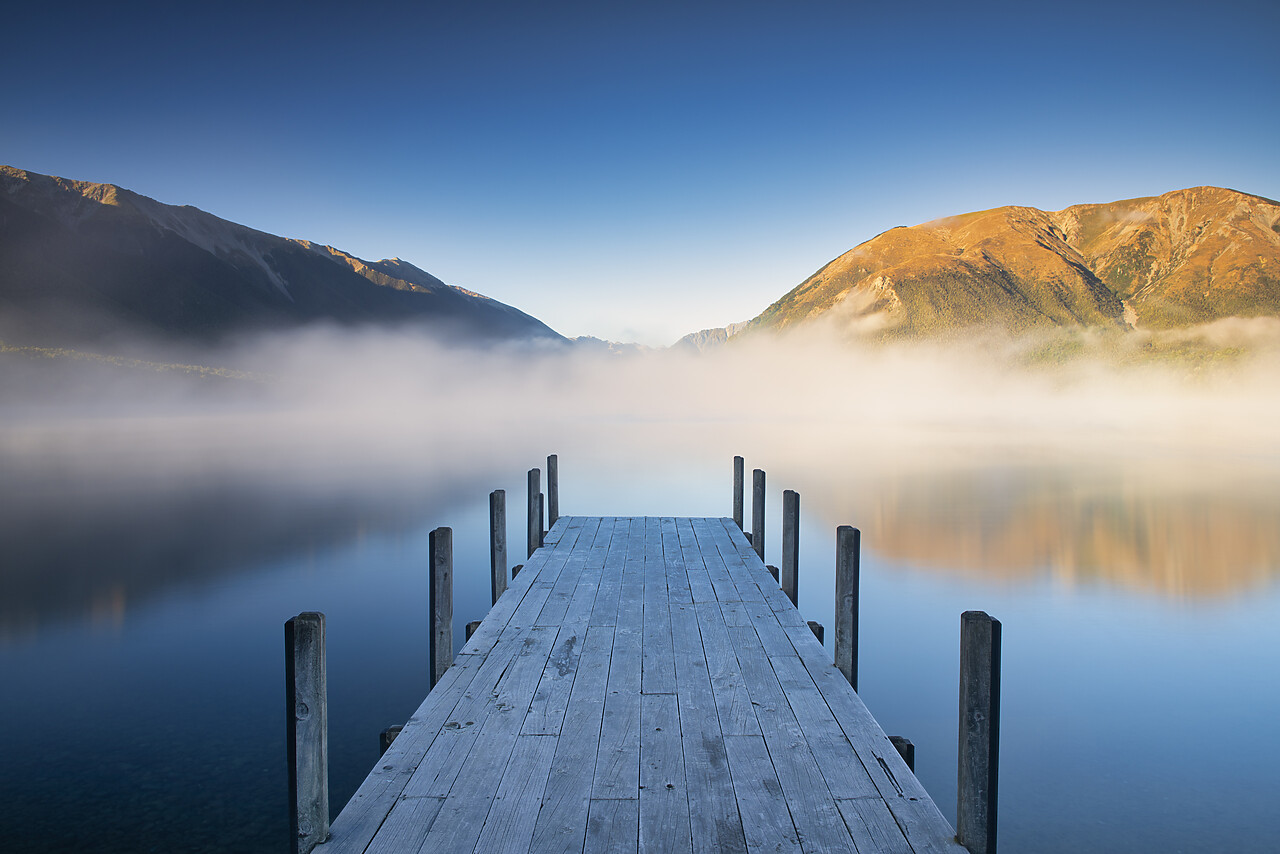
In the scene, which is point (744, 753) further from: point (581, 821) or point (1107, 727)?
point (1107, 727)

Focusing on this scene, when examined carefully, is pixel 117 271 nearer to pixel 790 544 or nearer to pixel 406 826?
pixel 790 544

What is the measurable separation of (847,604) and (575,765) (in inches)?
95.9

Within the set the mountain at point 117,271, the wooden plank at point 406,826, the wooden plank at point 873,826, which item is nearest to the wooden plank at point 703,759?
the wooden plank at point 873,826

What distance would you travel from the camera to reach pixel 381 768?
11.3ft

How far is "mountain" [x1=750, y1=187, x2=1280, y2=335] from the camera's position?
481 feet

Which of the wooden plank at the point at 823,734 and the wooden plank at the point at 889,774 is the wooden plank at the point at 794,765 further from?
the wooden plank at the point at 889,774

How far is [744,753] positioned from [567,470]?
24.0 metres

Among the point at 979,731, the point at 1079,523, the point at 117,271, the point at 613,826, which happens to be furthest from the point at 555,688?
the point at 117,271

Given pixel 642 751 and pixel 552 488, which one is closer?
pixel 642 751

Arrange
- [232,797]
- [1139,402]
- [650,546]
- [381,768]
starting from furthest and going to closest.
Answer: [1139,402] → [650,546] → [232,797] → [381,768]

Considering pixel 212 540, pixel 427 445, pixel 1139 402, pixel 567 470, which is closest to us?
pixel 212 540

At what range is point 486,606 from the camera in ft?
34.1

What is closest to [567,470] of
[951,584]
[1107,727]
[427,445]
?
[427,445]

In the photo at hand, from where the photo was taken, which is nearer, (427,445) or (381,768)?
(381,768)
